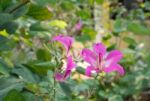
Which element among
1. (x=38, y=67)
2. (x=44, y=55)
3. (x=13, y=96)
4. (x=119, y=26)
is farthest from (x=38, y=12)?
(x=119, y=26)

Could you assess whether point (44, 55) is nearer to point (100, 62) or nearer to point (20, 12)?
point (20, 12)

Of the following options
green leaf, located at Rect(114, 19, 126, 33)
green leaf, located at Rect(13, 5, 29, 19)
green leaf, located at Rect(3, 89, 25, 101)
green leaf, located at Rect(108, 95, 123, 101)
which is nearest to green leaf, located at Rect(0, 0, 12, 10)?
green leaf, located at Rect(13, 5, 29, 19)

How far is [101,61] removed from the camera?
3.12ft

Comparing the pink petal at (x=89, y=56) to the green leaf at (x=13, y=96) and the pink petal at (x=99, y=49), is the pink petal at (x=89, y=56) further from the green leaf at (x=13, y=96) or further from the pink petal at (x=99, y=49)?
the green leaf at (x=13, y=96)

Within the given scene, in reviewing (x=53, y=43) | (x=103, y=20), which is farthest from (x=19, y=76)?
(x=103, y=20)

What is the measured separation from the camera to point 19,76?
3.61 feet

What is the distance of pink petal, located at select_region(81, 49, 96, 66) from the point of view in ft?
3.03

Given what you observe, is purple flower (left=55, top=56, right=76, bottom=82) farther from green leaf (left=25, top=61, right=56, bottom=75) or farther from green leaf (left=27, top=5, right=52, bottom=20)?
green leaf (left=27, top=5, right=52, bottom=20)

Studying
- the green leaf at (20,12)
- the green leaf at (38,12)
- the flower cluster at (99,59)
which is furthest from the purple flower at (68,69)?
the green leaf at (38,12)

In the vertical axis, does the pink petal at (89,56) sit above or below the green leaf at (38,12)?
below

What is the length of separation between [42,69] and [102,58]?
22 centimetres

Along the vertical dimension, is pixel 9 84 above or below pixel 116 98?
above

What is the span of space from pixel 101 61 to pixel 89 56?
4 centimetres

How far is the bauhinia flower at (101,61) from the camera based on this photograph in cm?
93
